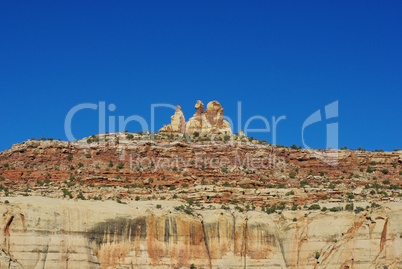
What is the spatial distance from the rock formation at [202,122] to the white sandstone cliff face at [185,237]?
70.6 feet

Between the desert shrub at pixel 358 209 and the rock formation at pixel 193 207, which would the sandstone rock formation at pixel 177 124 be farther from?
the desert shrub at pixel 358 209

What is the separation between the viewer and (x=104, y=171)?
81.5 metres

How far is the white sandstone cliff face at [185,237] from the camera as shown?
6538 cm

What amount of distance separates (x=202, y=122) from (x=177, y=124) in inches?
105

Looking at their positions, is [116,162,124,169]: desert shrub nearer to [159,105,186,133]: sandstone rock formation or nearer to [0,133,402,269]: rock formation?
[0,133,402,269]: rock formation

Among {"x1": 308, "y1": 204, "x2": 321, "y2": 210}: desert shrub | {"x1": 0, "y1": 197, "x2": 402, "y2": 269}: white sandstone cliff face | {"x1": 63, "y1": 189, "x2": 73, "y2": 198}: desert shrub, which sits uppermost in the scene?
{"x1": 63, "y1": 189, "x2": 73, "y2": 198}: desert shrub

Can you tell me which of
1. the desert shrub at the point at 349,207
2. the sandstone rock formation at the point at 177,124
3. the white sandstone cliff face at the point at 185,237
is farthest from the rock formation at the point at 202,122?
the desert shrub at the point at 349,207

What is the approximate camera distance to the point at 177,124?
94.8 meters

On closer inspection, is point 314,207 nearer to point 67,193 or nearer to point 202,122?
point 67,193

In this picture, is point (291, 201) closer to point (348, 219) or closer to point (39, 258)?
point (348, 219)

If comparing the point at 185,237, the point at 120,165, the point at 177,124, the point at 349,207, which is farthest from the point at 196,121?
the point at 185,237

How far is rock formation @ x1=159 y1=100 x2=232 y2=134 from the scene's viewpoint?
94.6 m

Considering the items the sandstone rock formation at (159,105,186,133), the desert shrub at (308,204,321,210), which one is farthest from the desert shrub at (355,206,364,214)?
the sandstone rock formation at (159,105,186,133)

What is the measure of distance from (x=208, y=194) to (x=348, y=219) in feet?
39.6
